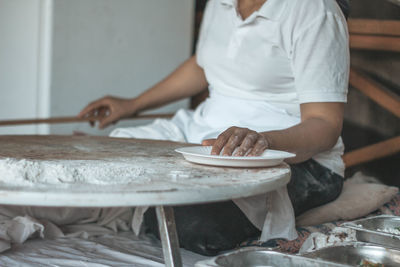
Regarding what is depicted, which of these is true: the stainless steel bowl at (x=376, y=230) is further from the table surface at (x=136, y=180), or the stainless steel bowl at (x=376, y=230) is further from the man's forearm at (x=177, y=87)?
the man's forearm at (x=177, y=87)

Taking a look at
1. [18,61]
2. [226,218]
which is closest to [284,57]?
[226,218]

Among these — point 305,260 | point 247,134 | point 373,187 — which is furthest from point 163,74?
point 305,260

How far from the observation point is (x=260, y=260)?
3.49ft

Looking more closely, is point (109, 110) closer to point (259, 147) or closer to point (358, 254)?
point (259, 147)

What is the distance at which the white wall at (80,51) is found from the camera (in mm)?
3074

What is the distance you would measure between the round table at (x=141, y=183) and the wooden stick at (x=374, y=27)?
1.68 m

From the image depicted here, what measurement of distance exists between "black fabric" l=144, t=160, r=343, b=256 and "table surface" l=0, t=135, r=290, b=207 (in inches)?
9.9

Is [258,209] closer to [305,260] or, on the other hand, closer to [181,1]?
[305,260]

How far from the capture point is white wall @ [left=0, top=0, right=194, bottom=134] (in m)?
3.07

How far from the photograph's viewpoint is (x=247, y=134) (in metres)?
1.32

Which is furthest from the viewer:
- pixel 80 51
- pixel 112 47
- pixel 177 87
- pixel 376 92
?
pixel 112 47

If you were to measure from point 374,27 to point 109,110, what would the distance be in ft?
4.89

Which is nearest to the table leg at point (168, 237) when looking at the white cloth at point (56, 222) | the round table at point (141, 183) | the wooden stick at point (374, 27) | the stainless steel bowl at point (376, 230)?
the round table at point (141, 183)

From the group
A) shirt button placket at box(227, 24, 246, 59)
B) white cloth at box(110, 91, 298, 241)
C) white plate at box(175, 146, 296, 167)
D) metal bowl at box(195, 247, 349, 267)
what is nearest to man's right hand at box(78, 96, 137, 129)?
white cloth at box(110, 91, 298, 241)
